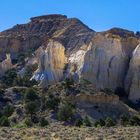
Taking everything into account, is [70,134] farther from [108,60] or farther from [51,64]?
[51,64]

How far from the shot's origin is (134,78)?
9769 cm

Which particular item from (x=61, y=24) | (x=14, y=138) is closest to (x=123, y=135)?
(x=14, y=138)

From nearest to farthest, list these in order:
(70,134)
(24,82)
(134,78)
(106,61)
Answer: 1. (70,134)
2. (24,82)
3. (134,78)
4. (106,61)

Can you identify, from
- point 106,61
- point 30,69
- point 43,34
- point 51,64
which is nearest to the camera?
point 106,61

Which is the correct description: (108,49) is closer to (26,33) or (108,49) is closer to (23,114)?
(23,114)

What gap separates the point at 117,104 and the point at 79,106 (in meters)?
6.65

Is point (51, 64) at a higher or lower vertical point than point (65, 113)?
higher

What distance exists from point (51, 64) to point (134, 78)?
16124 millimetres

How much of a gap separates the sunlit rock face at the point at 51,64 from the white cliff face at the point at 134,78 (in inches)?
499

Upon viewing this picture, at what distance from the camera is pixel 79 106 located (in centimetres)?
7306

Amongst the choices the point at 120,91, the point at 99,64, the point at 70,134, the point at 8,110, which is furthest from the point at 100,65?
the point at 70,134

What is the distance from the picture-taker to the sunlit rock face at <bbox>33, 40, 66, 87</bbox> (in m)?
102

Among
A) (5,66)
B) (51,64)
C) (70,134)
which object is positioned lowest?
(70,134)

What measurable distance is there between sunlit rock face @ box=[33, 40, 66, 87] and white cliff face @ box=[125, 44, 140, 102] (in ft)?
41.5
